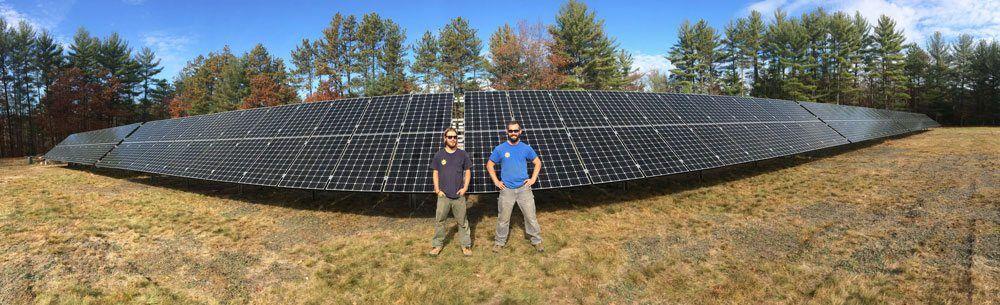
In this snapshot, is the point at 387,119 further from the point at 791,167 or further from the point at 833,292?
the point at 791,167

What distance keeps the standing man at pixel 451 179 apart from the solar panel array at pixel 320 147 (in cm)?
103

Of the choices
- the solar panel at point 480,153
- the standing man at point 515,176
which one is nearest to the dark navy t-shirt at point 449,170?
the standing man at point 515,176

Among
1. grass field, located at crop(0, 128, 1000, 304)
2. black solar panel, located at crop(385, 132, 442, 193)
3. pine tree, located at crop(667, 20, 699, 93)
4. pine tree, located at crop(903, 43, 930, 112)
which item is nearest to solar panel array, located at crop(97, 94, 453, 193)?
black solar panel, located at crop(385, 132, 442, 193)

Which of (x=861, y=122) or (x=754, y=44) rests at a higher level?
(x=754, y=44)

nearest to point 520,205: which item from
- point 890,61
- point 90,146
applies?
point 90,146

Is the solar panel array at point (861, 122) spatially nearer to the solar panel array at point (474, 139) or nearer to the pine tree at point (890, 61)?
the solar panel array at point (474, 139)

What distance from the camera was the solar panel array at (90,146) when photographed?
1525 centimetres

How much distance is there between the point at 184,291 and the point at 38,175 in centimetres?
1906

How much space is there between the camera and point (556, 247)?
6.11m

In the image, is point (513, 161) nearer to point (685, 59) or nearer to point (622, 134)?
point (622, 134)

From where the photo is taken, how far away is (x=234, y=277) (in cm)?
529

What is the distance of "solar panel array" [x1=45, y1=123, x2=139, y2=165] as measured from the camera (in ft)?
50.0

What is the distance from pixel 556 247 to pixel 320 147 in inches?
249

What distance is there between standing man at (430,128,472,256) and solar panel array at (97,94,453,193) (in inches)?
40.7
